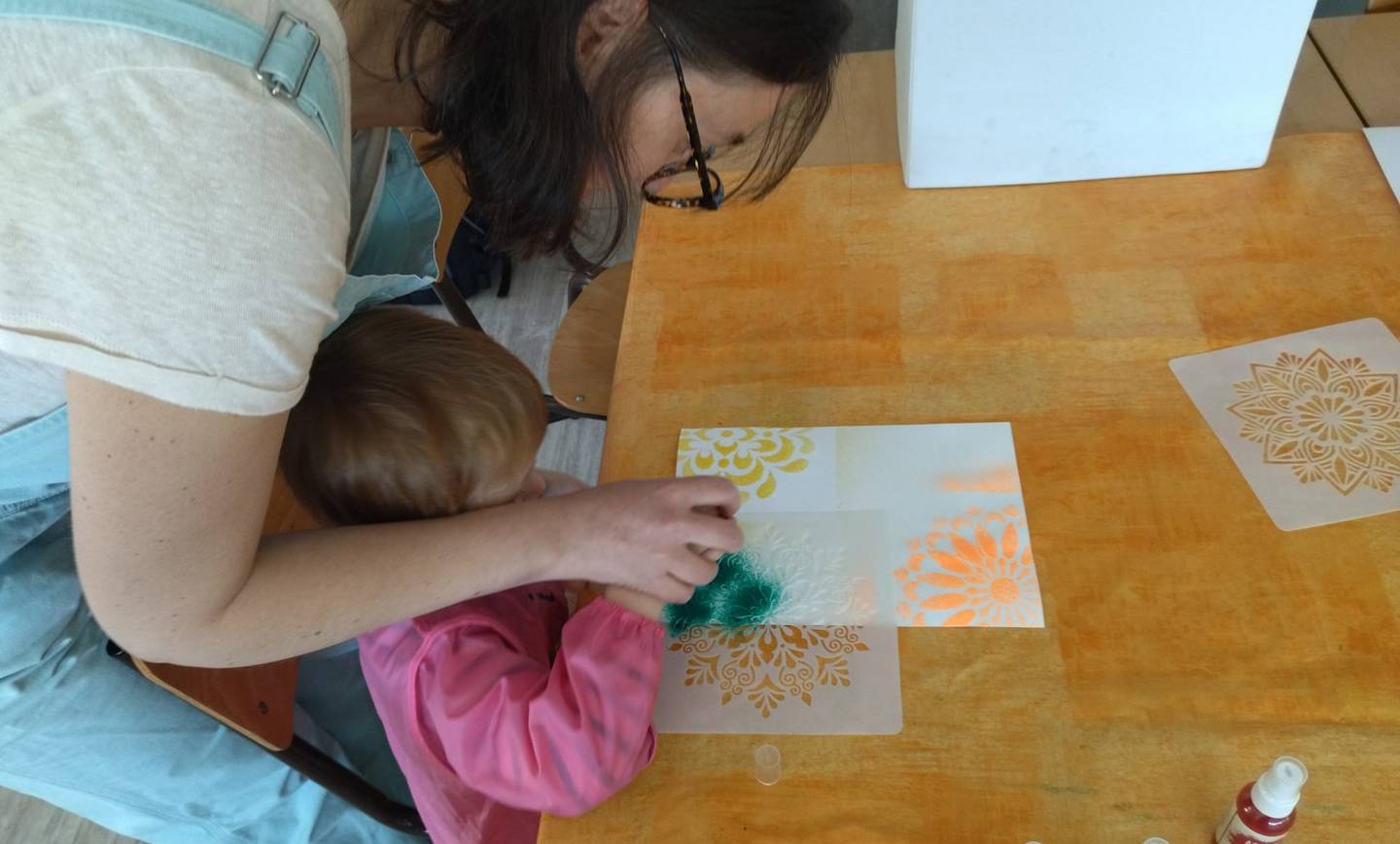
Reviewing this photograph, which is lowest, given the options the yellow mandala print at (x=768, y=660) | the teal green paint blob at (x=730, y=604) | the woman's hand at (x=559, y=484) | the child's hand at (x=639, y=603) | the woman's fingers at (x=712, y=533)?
the woman's hand at (x=559, y=484)

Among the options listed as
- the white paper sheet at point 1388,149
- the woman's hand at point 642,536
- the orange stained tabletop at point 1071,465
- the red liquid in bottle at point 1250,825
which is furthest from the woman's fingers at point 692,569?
the white paper sheet at point 1388,149

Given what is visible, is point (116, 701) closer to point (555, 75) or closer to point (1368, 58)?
point (555, 75)

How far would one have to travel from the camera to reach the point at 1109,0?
955 millimetres

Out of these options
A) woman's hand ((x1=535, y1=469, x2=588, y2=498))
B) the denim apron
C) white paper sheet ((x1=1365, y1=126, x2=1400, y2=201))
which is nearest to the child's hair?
the denim apron

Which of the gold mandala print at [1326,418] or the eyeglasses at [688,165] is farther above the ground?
the eyeglasses at [688,165]

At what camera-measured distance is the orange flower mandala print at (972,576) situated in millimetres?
767

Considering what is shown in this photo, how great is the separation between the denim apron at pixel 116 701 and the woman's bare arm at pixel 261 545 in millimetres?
192

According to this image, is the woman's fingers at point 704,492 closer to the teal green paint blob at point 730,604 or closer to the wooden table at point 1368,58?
the teal green paint blob at point 730,604

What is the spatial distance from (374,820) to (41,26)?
862 mm

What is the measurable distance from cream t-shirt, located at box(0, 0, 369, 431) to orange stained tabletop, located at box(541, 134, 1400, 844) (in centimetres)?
41

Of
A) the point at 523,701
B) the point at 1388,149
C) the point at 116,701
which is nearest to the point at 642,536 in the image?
the point at 523,701

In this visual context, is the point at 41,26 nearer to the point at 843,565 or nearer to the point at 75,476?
the point at 75,476

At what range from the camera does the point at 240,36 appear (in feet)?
1.66

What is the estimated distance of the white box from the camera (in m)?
0.97
